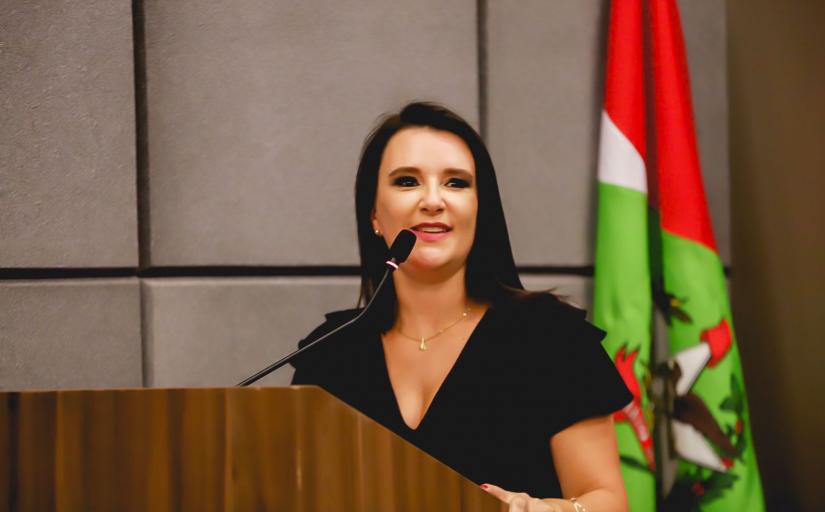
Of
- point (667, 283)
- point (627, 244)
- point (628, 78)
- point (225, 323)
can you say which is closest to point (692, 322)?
point (667, 283)

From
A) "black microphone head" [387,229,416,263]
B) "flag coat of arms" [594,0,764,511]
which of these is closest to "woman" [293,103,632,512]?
"black microphone head" [387,229,416,263]

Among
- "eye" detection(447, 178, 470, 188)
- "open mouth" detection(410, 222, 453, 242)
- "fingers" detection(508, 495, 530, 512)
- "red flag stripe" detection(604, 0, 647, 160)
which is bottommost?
"fingers" detection(508, 495, 530, 512)

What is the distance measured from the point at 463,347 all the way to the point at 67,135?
722 mm

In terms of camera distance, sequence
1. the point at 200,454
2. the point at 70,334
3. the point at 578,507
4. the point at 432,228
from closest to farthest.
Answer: the point at 200,454, the point at 578,507, the point at 432,228, the point at 70,334

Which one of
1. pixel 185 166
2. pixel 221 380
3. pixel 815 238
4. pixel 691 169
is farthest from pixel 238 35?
pixel 815 238

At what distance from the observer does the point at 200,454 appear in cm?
55

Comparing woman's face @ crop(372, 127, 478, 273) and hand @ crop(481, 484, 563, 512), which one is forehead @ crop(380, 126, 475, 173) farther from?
hand @ crop(481, 484, 563, 512)

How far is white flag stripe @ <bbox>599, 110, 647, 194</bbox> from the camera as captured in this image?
1.40m

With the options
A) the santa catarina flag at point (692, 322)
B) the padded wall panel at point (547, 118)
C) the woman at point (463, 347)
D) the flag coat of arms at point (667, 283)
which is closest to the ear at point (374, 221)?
the woman at point (463, 347)

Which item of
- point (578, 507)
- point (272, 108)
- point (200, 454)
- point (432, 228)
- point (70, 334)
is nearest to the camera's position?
point (200, 454)

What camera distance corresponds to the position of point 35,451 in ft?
1.82

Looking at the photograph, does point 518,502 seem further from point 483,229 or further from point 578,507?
point 483,229

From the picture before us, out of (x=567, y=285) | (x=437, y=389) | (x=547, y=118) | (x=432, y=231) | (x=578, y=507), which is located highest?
(x=547, y=118)

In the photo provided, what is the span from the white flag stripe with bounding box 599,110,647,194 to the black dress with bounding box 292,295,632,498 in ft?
1.48
